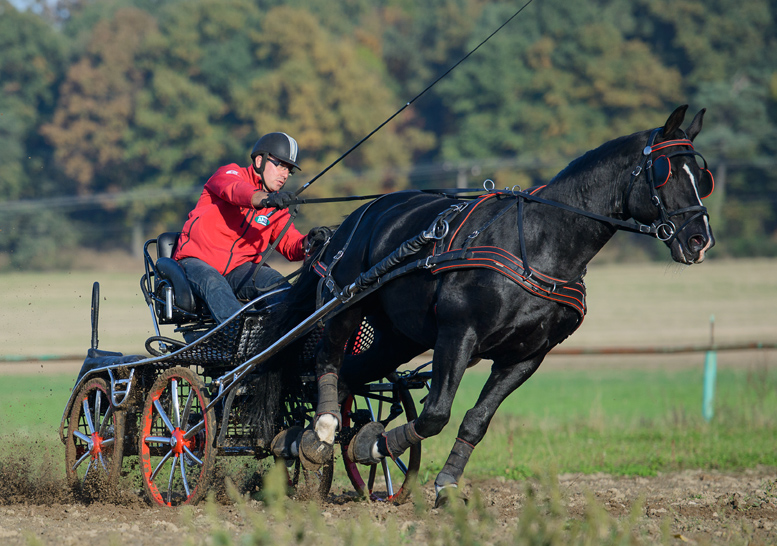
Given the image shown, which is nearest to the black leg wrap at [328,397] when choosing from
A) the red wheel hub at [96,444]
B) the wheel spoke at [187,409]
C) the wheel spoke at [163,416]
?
the wheel spoke at [187,409]

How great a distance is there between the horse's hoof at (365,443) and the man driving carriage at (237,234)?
45.1 inches

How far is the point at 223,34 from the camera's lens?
4031 cm

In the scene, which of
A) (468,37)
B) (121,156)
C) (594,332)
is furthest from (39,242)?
(468,37)

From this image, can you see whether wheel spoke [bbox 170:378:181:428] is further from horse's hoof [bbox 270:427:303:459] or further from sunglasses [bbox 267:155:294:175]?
sunglasses [bbox 267:155:294:175]

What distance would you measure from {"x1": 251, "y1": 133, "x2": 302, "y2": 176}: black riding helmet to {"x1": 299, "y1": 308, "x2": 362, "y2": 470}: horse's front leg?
1215 mm

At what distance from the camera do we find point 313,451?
17.3ft

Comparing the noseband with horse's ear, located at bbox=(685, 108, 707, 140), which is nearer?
the noseband

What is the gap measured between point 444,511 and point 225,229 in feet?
8.65

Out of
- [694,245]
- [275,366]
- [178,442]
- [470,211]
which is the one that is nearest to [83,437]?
[178,442]

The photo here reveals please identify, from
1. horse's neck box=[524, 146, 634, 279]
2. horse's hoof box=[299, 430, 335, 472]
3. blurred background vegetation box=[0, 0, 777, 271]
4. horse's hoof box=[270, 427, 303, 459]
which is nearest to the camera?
horse's neck box=[524, 146, 634, 279]

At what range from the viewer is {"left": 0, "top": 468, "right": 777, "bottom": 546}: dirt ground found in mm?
4406

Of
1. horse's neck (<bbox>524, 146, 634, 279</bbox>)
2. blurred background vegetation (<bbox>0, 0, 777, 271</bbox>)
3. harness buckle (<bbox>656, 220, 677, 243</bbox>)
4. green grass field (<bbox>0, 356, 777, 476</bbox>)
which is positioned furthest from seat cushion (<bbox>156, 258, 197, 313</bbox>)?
blurred background vegetation (<bbox>0, 0, 777, 271</bbox>)

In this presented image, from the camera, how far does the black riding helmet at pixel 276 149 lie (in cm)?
612

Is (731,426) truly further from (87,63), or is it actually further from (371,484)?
(87,63)
